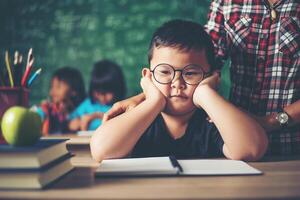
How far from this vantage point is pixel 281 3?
4.82ft

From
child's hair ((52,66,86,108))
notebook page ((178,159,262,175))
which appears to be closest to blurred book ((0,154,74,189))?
notebook page ((178,159,262,175))

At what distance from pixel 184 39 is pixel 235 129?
359 mm

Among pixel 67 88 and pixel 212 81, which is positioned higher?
pixel 212 81

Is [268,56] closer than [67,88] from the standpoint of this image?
Yes

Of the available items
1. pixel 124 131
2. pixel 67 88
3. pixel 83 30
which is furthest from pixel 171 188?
pixel 83 30

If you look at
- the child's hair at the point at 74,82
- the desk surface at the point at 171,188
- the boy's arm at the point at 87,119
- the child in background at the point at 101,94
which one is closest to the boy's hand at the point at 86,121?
the boy's arm at the point at 87,119

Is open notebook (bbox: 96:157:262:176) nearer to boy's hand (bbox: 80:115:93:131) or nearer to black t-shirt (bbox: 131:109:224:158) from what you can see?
black t-shirt (bbox: 131:109:224:158)

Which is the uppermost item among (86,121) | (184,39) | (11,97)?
(184,39)

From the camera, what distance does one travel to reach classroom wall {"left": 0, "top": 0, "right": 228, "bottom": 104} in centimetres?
417

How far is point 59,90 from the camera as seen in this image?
397cm

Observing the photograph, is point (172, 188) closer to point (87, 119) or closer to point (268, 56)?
point (268, 56)

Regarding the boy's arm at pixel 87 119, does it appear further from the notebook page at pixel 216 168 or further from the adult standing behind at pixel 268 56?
the notebook page at pixel 216 168

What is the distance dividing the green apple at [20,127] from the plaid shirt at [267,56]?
0.89 metres

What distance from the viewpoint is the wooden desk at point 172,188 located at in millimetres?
689
